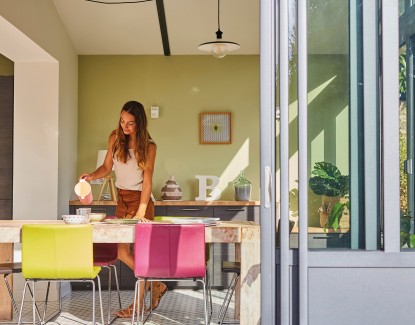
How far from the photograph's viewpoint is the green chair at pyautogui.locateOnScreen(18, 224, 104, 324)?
4070 mm

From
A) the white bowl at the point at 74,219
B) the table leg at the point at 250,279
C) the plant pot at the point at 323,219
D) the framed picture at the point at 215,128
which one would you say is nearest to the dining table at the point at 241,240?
the table leg at the point at 250,279

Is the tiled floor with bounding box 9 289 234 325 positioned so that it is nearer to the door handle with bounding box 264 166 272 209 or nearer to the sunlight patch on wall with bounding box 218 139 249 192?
the sunlight patch on wall with bounding box 218 139 249 192

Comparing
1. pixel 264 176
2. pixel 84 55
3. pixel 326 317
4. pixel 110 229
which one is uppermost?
pixel 84 55

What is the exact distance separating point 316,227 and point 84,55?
201 inches

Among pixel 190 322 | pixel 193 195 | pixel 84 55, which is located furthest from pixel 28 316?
pixel 84 55

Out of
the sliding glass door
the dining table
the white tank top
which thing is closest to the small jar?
the white tank top

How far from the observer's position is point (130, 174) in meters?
5.08

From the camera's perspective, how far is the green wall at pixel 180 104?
7262 mm

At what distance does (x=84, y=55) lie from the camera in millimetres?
7328

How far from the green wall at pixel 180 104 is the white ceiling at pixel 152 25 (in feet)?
0.58

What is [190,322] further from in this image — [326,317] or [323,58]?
[323,58]

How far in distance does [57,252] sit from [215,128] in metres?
3.49

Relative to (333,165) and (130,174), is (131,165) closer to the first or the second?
(130,174)

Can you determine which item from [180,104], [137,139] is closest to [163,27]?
[180,104]
